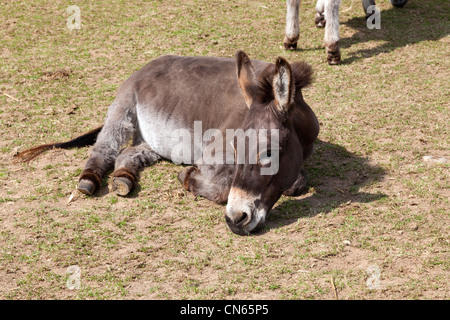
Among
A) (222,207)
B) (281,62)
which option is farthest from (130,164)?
A: (281,62)

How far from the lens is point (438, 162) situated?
17.9ft

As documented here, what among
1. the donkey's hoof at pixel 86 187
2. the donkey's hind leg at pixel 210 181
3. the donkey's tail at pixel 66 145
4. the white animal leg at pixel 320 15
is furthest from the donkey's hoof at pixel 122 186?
the white animal leg at pixel 320 15

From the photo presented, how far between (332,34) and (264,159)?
4154mm

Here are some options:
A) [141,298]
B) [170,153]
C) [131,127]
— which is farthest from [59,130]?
[141,298]

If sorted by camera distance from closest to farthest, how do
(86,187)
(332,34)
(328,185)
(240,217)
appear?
1. (240,217)
2. (86,187)
3. (328,185)
4. (332,34)

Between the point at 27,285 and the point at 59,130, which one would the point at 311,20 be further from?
the point at 27,285

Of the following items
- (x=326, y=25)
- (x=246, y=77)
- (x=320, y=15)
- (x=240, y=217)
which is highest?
(x=246, y=77)

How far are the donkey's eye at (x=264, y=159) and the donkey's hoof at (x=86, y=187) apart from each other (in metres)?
1.71

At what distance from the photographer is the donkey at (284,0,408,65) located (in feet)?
25.9

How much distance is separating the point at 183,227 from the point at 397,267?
1.72 metres

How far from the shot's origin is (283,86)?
14.5ft

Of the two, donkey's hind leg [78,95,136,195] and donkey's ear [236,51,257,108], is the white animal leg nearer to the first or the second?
donkey's hind leg [78,95,136,195]

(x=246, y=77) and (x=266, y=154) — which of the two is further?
(x=246, y=77)

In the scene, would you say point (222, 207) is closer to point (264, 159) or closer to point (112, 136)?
point (264, 159)
